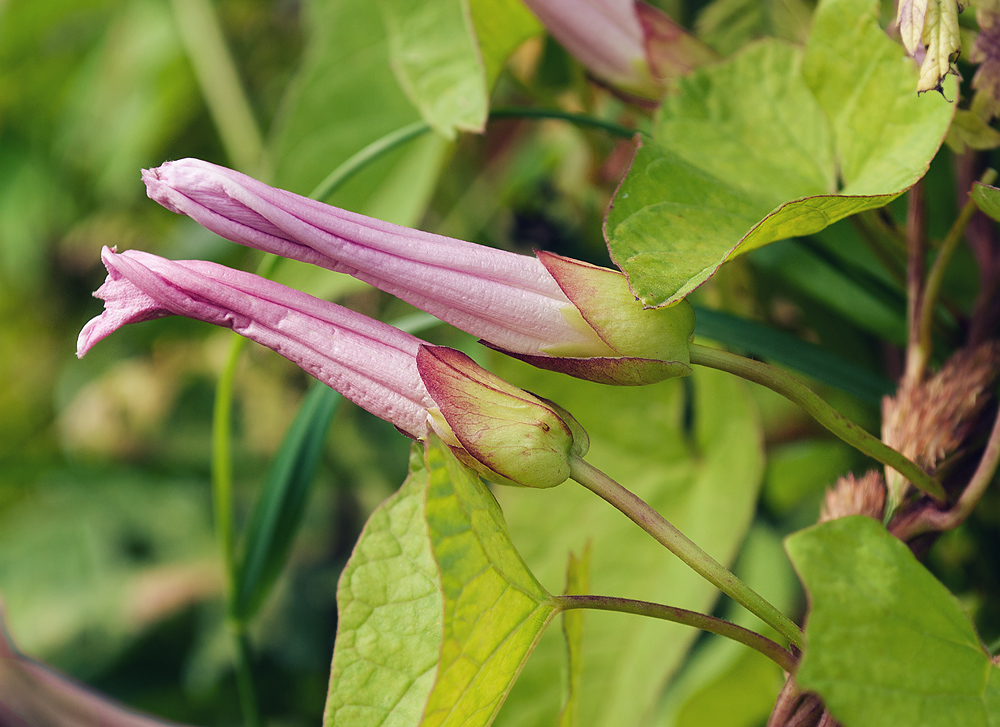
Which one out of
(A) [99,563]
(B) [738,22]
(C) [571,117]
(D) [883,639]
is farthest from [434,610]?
(A) [99,563]

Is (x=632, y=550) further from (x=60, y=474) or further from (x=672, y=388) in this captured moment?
(x=60, y=474)

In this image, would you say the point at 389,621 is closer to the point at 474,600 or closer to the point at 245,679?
the point at 474,600

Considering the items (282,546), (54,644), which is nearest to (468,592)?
(282,546)

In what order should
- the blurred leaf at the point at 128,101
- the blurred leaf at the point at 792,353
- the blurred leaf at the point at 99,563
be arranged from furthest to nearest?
the blurred leaf at the point at 128,101
the blurred leaf at the point at 99,563
the blurred leaf at the point at 792,353

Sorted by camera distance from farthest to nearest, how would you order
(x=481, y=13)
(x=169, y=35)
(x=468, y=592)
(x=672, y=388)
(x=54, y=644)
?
(x=169, y=35)
(x=54, y=644)
(x=672, y=388)
(x=481, y=13)
(x=468, y=592)

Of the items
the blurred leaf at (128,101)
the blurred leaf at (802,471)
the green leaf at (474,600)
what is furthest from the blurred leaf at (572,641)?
the blurred leaf at (128,101)

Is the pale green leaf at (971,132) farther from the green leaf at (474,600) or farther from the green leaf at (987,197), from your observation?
the green leaf at (474,600)
